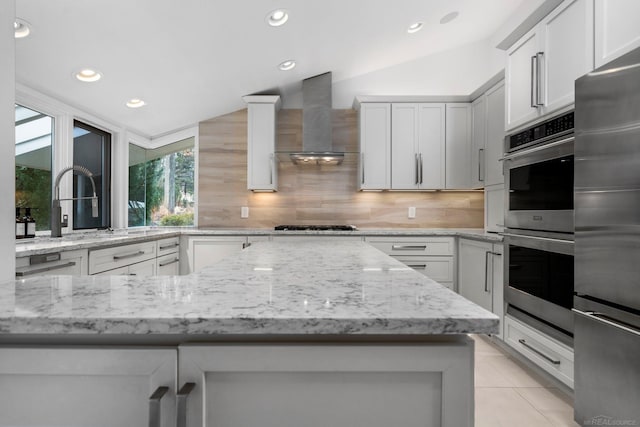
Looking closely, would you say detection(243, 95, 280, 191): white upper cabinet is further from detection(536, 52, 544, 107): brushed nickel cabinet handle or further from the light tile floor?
the light tile floor

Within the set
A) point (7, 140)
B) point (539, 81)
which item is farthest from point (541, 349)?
point (7, 140)

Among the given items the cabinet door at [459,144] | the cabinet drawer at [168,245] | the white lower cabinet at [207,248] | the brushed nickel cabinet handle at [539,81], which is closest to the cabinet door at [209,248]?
the white lower cabinet at [207,248]

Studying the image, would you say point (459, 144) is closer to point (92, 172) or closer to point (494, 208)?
point (494, 208)

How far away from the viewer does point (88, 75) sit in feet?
8.21

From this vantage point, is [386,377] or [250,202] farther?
[250,202]

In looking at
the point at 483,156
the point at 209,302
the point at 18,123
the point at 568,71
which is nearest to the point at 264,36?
the point at 18,123

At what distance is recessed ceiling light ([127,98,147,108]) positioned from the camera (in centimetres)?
307

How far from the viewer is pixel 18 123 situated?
243cm

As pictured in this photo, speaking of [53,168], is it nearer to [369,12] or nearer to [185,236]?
[185,236]

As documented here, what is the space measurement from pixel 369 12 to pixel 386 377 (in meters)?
2.92

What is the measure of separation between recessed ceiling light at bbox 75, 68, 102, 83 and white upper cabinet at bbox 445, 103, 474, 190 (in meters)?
3.18

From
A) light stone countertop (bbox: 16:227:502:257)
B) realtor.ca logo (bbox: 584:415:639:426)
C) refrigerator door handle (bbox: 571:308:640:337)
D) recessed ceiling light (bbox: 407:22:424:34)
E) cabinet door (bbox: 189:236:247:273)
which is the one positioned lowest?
realtor.ca logo (bbox: 584:415:639:426)

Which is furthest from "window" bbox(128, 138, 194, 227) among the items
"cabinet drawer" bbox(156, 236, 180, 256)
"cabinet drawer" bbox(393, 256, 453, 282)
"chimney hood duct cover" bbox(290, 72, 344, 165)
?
"cabinet drawer" bbox(393, 256, 453, 282)

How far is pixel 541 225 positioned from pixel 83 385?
2.36 m
